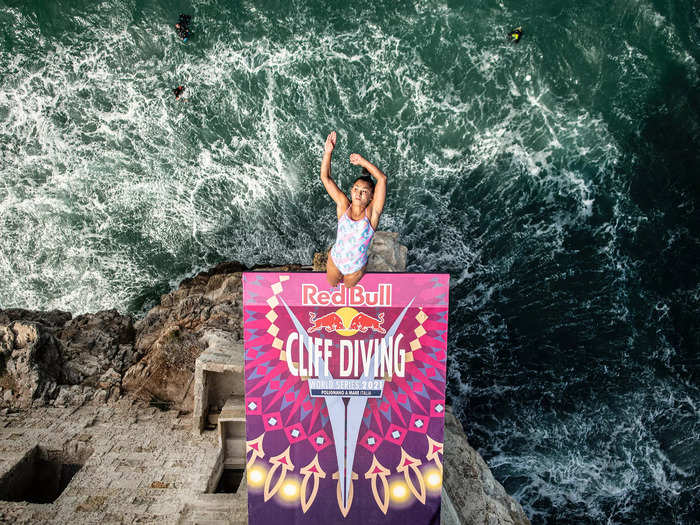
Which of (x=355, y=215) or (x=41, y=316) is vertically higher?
(x=355, y=215)

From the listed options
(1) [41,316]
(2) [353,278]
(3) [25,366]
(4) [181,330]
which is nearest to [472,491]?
(2) [353,278]

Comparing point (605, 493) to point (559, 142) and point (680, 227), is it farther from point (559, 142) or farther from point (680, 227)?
point (559, 142)

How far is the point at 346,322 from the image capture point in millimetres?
8250

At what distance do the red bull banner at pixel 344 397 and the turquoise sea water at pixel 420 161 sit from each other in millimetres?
7533

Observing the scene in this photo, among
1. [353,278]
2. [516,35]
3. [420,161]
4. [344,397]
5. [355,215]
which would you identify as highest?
[516,35]

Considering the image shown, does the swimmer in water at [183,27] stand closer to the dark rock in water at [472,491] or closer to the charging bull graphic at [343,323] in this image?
the charging bull graphic at [343,323]

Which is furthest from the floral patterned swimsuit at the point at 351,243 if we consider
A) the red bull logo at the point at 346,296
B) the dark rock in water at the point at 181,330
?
the dark rock in water at the point at 181,330

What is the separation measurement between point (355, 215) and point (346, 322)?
1.99 meters

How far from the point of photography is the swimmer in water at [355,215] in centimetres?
710

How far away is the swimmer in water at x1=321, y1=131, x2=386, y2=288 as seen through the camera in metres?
7.10

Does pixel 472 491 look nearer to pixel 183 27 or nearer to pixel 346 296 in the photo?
pixel 346 296

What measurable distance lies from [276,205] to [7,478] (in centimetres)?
1009

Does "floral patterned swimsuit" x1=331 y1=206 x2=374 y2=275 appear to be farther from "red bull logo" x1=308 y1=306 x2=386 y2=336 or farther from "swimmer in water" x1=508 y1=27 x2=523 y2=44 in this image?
"swimmer in water" x1=508 y1=27 x2=523 y2=44

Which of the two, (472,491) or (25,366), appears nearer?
(472,491)
